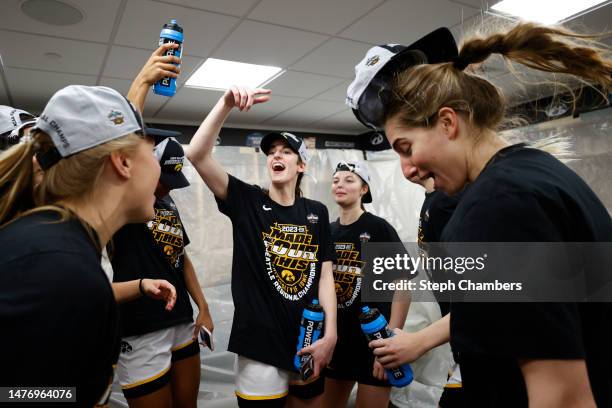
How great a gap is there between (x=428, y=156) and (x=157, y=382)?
1.42m

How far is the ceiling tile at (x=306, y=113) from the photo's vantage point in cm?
391

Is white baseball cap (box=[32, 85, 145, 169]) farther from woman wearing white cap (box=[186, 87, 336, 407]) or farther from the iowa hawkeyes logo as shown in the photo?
the iowa hawkeyes logo

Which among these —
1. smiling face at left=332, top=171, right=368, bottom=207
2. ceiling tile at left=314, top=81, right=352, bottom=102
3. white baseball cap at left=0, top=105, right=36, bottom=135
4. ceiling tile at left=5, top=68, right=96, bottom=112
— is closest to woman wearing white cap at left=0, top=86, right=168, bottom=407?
white baseball cap at left=0, top=105, right=36, bottom=135

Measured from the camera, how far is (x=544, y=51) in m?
0.69

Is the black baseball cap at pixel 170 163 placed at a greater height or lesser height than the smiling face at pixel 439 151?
greater

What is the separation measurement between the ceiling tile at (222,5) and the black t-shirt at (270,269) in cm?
111

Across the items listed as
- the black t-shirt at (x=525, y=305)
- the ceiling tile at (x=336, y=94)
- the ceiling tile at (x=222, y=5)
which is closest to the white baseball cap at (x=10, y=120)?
the ceiling tile at (x=222, y=5)

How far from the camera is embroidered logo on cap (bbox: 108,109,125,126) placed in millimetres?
730

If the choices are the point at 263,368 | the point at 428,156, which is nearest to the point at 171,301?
the point at 263,368

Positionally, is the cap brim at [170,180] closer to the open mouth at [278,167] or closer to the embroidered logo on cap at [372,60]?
the open mouth at [278,167]

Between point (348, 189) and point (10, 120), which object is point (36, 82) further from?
point (348, 189)

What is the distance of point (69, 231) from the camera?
612 mm

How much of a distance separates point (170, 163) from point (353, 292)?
44.4 inches

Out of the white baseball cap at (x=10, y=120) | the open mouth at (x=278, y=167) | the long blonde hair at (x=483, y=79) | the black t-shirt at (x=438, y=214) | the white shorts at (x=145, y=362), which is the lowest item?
the white shorts at (x=145, y=362)
